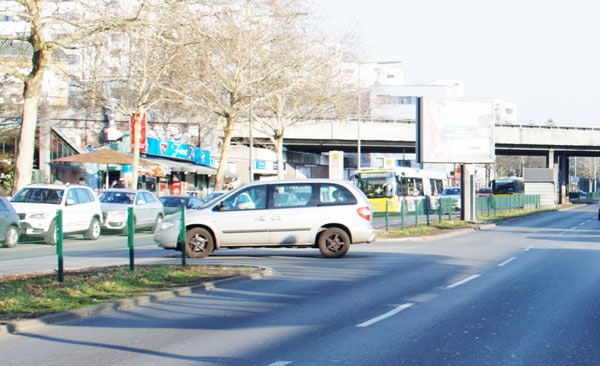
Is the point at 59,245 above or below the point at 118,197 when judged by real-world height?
below

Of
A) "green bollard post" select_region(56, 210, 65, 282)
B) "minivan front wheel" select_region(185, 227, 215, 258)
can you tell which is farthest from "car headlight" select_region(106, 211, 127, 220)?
"green bollard post" select_region(56, 210, 65, 282)

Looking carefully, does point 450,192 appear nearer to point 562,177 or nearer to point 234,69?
point 234,69

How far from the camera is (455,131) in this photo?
125ft

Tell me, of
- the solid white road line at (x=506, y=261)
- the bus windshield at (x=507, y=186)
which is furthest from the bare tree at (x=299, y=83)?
the bus windshield at (x=507, y=186)

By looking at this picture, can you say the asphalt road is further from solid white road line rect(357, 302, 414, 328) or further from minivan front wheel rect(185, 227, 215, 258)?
minivan front wheel rect(185, 227, 215, 258)

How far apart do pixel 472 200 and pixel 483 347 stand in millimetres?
32660

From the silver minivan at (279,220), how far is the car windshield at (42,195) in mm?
6289

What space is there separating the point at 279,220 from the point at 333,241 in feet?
4.58

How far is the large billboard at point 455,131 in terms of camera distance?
3759 centimetres

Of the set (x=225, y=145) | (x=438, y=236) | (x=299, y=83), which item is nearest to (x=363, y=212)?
(x=438, y=236)

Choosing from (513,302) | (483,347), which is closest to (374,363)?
(483,347)

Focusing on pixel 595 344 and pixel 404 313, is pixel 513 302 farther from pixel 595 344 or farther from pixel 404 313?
pixel 595 344

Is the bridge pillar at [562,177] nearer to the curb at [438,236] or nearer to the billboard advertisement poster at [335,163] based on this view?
the billboard advertisement poster at [335,163]

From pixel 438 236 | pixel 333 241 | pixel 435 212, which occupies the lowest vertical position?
pixel 438 236
